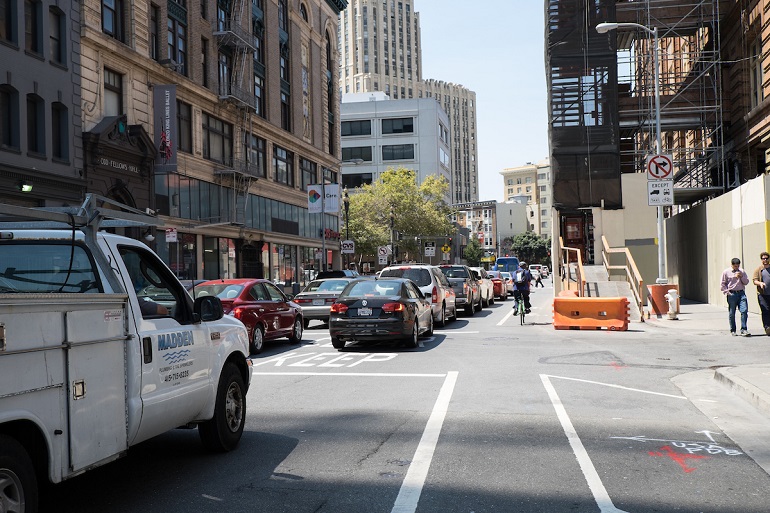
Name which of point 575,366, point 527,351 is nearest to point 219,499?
point 575,366

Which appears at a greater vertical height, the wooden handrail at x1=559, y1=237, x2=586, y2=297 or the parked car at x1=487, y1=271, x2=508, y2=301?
the wooden handrail at x1=559, y1=237, x2=586, y2=297

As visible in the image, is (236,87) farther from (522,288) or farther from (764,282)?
(764,282)

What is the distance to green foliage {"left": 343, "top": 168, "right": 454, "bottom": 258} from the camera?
66812mm

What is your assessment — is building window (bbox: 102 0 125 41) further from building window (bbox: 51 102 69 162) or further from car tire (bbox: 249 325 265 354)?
car tire (bbox: 249 325 265 354)

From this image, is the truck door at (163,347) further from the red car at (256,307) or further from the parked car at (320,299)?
the parked car at (320,299)

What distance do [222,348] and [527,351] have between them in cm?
964

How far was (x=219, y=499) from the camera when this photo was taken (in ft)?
18.5

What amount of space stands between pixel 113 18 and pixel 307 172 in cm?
2428

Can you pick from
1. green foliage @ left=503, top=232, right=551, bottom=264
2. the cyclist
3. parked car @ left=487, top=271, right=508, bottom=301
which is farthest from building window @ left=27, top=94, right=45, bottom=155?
green foliage @ left=503, top=232, right=551, bottom=264

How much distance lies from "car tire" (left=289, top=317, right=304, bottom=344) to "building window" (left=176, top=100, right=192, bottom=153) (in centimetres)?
1926

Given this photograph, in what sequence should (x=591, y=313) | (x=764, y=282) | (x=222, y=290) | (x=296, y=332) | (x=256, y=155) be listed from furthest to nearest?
(x=256, y=155)
(x=591, y=313)
(x=296, y=332)
(x=764, y=282)
(x=222, y=290)

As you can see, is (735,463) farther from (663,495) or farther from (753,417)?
(753,417)

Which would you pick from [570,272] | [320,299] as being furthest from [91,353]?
[570,272]

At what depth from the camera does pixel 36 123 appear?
25.3 metres
